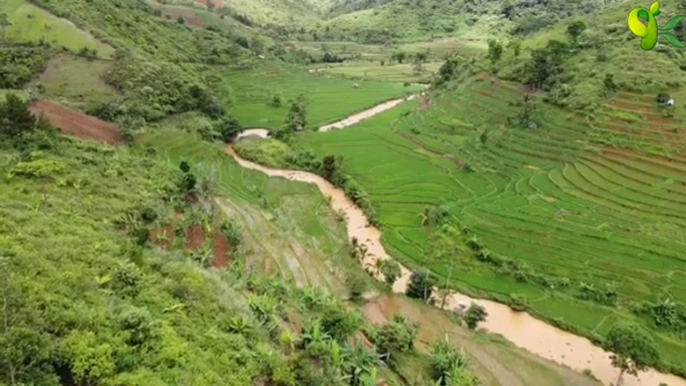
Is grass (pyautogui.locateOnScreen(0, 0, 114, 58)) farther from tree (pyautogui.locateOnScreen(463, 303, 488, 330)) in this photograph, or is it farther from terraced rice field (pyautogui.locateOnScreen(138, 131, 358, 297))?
tree (pyautogui.locateOnScreen(463, 303, 488, 330))

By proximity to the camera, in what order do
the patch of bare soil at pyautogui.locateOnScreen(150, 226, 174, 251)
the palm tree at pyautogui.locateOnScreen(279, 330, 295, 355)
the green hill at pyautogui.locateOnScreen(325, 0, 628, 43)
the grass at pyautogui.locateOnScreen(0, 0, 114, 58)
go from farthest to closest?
1. the green hill at pyautogui.locateOnScreen(325, 0, 628, 43)
2. the grass at pyautogui.locateOnScreen(0, 0, 114, 58)
3. the patch of bare soil at pyautogui.locateOnScreen(150, 226, 174, 251)
4. the palm tree at pyautogui.locateOnScreen(279, 330, 295, 355)

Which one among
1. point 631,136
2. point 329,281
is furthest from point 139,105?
point 631,136

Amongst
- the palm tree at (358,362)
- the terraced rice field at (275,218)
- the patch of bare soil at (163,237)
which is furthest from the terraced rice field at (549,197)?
the patch of bare soil at (163,237)

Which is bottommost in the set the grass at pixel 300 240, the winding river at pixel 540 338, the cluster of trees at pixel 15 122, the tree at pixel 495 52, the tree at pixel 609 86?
the winding river at pixel 540 338

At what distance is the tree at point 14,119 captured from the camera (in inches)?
1125

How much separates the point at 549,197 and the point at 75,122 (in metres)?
36.0

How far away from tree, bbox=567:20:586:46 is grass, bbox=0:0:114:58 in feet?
164

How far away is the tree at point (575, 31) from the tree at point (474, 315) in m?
39.4

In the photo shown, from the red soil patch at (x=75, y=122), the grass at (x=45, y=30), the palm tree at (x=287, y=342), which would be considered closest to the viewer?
the palm tree at (x=287, y=342)

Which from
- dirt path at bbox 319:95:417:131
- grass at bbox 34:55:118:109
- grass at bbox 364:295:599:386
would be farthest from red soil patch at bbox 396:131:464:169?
grass at bbox 34:55:118:109

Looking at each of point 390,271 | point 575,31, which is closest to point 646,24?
point 390,271

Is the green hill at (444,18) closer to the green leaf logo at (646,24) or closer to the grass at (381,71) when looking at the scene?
the grass at (381,71)

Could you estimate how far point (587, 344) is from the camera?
25.3 metres

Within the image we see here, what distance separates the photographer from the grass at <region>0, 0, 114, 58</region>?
55156 millimetres
